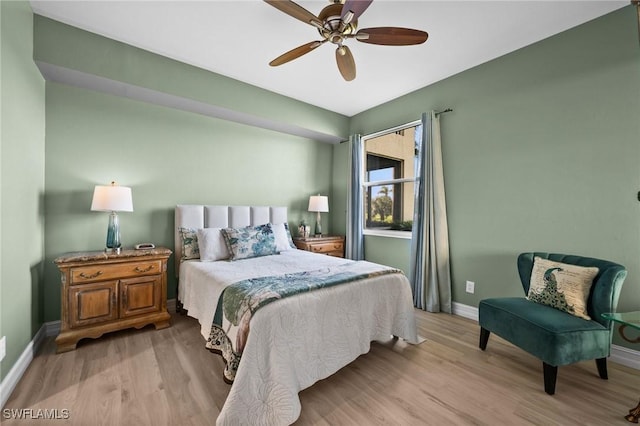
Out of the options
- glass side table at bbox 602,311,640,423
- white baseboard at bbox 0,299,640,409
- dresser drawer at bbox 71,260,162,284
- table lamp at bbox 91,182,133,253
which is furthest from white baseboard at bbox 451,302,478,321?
table lamp at bbox 91,182,133,253

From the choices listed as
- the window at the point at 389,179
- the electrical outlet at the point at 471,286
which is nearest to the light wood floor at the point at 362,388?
the electrical outlet at the point at 471,286

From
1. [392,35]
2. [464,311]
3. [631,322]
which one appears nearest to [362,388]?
[631,322]

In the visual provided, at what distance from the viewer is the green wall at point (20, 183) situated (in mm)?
1726

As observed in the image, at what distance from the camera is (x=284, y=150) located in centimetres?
430

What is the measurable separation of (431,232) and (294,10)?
2710 millimetres

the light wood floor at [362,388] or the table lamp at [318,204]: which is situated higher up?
the table lamp at [318,204]

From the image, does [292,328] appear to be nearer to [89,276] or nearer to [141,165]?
[89,276]

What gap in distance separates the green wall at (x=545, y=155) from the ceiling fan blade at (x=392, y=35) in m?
1.53

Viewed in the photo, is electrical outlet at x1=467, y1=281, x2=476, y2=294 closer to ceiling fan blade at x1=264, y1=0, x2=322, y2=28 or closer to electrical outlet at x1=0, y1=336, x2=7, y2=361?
ceiling fan blade at x1=264, y1=0, x2=322, y2=28

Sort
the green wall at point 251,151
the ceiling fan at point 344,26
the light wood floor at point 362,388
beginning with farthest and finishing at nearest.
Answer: the green wall at point 251,151 < the ceiling fan at point 344,26 < the light wood floor at point 362,388

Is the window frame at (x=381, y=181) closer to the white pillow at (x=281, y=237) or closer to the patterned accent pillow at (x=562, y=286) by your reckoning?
the white pillow at (x=281, y=237)

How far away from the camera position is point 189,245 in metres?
3.01

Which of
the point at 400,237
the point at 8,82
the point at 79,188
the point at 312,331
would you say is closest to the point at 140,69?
the point at 8,82

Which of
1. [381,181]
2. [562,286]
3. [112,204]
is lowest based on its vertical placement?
[562,286]
